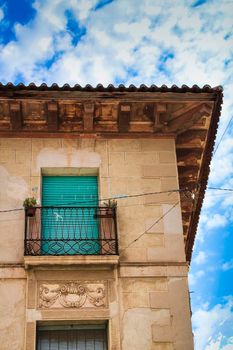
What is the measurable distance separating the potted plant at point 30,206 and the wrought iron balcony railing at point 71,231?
0.07ft

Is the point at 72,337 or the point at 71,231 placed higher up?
the point at 71,231

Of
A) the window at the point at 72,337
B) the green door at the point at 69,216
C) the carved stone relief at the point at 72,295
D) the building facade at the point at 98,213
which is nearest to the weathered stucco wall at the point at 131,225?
the building facade at the point at 98,213

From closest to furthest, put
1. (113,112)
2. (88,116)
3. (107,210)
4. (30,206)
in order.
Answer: (30,206) < (107,210) < (88,116) < (113,112)

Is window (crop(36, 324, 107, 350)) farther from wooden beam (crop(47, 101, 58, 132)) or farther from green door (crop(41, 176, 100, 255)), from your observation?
wooden beam (crop(47, 101, 58, 132))

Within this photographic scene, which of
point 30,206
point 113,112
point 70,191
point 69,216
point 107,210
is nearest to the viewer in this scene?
point 30,206

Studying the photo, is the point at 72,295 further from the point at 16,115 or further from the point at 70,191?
the point at 16,115

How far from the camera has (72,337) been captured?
13.5 m

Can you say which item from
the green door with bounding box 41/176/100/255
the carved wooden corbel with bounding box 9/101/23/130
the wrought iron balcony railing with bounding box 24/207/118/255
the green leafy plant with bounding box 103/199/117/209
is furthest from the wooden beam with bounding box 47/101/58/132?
the green leafy plant with bounding box 103/199/117/209

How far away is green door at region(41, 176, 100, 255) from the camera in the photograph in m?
14.4

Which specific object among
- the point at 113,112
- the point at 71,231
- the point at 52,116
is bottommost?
the point at 71,231

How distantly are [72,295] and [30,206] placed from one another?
199 cm

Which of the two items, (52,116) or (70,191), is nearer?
(70,191)

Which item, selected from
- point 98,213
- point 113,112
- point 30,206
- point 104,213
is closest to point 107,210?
point 104,213

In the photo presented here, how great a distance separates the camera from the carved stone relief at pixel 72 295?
1347 centimetres
